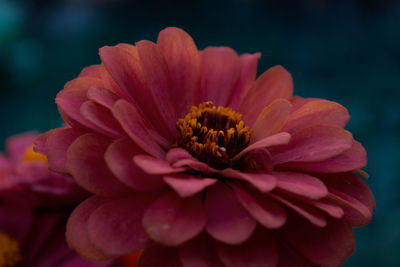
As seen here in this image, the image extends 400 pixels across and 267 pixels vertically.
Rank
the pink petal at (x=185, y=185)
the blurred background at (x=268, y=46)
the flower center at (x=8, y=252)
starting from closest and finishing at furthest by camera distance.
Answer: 1. the pink petal at (x=185, y=185)
2. the flower center at (x=8, y=252)
3. the blurred background at (x=268, y=46)

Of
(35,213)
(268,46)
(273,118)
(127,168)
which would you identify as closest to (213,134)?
(273,118)

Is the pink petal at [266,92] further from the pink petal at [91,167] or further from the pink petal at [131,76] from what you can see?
the pink petal at [91,167]

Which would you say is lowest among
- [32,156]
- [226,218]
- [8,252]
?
[8,252]

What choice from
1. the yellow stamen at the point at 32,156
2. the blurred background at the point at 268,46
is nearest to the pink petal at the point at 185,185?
the yellow stamen at the point at 32,156

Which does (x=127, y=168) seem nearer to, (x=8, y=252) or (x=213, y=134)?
(x=213, y=134)

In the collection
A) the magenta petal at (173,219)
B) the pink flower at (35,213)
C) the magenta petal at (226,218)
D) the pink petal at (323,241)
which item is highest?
the magenta petal at (173,219)

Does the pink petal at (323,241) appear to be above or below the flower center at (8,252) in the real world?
above
